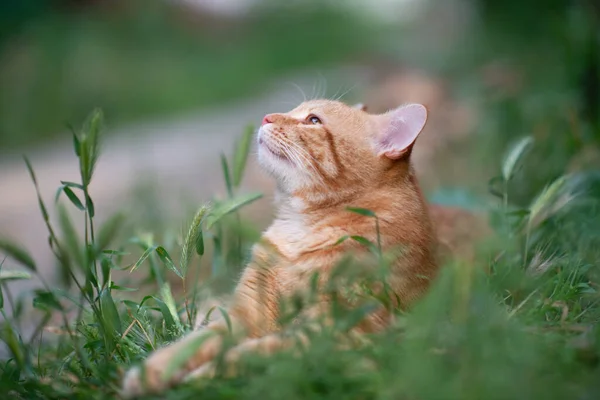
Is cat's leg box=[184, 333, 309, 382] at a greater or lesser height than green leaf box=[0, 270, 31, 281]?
lesser

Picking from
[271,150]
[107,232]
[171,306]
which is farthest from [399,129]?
[107,232]

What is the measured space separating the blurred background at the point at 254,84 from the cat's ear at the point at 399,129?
0.70 metres

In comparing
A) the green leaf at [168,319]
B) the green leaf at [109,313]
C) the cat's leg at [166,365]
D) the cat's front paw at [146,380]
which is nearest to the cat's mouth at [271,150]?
the green leaf at [168,319]

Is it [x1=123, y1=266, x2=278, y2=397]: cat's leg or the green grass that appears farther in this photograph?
[x1=123, y1=266, x2=278, y2=397]: cat's leg

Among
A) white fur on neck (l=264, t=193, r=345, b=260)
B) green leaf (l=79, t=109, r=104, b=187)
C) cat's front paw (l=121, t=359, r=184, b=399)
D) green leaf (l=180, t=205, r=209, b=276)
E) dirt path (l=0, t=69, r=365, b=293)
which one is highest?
green leaf (l=79, t=109, r=104, b=187)

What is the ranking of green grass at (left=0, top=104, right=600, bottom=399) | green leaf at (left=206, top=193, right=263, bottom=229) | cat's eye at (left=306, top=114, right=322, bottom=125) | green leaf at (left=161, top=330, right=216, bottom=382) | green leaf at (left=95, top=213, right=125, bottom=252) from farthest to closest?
cat's eye at (left=306, top=114, right=322, bottom=125)
green leaf at (left=206, top=193, right=263, bottom=229)
green leaf at (left=95, top=213, right=125, bottom=252)
green leaf at (left=161, top=330, right=216, bottom=382)
green grass at (left=0, top=104, right=600, bottom=399)

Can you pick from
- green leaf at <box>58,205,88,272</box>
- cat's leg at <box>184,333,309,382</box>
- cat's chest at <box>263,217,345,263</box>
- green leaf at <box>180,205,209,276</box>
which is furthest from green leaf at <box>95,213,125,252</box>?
cat's chest at <box>263,217,345,263</box>

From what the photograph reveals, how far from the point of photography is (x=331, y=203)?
2.79 meters

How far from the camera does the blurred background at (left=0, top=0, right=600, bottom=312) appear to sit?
5.04 metres

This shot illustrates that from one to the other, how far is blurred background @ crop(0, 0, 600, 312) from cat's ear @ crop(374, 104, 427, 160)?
702 millimetres

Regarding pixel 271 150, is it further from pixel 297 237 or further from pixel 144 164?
pixel 144 164

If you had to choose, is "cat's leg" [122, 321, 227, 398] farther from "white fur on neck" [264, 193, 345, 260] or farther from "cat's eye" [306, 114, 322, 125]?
"cat's eye" [306, 114, 322, 125]

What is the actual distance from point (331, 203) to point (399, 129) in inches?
16.7

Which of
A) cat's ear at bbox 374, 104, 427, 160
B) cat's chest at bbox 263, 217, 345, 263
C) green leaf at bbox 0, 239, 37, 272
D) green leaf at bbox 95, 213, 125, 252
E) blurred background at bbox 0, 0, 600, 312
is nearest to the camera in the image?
green leaf at bbox 0, 239, 37, 272
